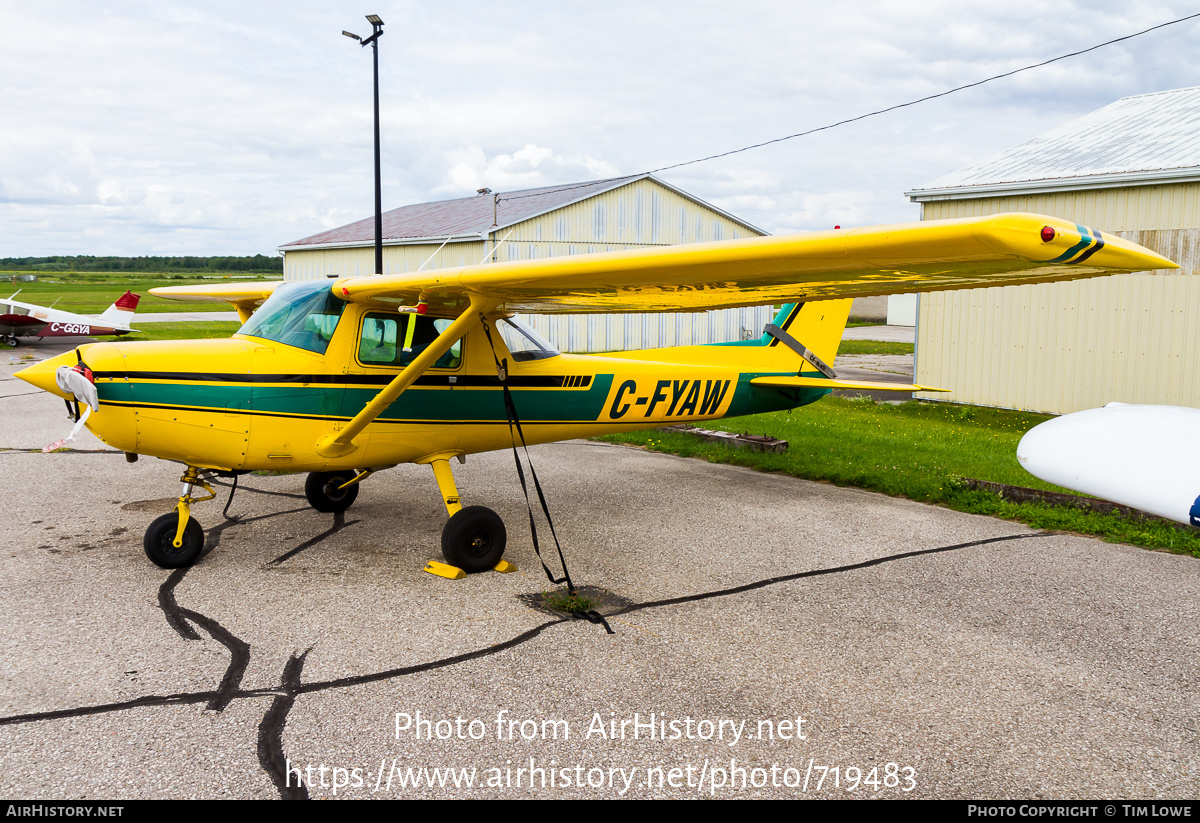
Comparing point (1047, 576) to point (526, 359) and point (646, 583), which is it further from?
point (526, 359)

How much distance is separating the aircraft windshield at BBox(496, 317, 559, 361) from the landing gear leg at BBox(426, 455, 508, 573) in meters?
1.65

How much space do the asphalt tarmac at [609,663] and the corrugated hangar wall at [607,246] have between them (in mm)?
14308

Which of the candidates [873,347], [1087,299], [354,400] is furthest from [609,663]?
[873,347]

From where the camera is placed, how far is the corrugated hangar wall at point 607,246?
21.5m

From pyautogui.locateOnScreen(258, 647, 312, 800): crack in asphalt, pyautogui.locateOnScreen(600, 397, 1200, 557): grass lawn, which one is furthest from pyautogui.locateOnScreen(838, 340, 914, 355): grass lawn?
pyautogui.locateOnScreen(258, 647, 312, 800): crack in asphalt

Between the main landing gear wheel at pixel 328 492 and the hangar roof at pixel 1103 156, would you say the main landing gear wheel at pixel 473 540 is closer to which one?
the main landing gear wheel at pixel 328 492

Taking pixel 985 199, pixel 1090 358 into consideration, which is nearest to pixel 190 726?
pixel 1090 358

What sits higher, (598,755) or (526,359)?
(526,359)

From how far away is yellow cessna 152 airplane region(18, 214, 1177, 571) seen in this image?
182 inches

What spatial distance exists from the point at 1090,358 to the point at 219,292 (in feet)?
43.2

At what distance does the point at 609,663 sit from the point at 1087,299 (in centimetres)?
1226

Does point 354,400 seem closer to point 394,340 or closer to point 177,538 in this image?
point 394,340

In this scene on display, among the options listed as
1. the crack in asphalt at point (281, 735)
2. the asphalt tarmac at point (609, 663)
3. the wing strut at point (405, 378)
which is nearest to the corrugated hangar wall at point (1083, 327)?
the asphalt tarmac at point (609, 663)

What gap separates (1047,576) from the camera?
6.16 meters
